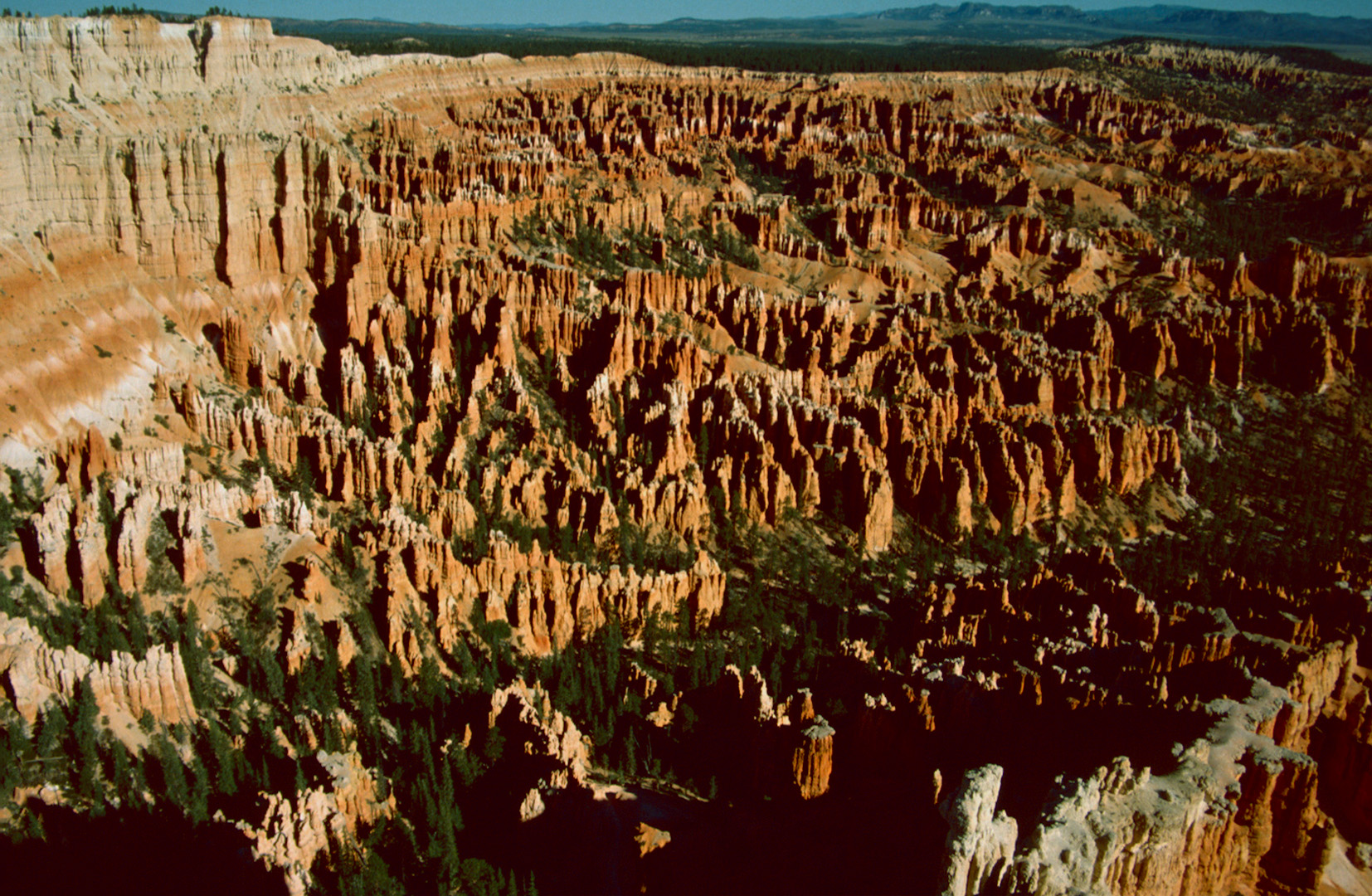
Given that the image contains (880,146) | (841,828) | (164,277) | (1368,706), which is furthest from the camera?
(880,146)

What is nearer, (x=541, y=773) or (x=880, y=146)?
(x=541, y=773)

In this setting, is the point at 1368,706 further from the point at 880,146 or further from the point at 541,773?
the point at 880,146

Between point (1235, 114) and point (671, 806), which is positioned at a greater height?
point (1235, 114)

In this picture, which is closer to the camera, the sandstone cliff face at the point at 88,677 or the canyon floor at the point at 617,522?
the canyon floor at the point at 617,522

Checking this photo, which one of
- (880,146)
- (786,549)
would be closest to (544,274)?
(786,549)

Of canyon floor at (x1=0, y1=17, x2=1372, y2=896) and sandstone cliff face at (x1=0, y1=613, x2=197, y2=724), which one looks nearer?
canyon floor at (x1=0, y1=17, x2=1372, y2=896)

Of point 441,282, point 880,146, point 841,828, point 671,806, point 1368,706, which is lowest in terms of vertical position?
point 671,806

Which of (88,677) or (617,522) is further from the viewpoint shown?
(617,522)

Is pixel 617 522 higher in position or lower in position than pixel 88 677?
lower
